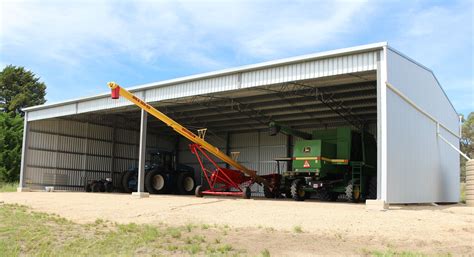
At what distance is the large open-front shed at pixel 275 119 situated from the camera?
1585 cm

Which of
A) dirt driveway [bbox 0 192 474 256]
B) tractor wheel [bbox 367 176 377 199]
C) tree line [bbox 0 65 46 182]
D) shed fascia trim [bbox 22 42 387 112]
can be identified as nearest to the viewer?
dirt driveway [bbox 0 192 474 256]

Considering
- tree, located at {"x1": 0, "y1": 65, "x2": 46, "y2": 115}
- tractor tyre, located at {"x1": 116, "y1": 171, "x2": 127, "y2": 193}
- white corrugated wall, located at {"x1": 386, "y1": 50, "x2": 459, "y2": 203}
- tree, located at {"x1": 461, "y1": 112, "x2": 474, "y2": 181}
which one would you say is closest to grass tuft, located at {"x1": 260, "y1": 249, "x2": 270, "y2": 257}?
white corrugated wall, located at {"x1": 386, "y1": 50, "x2": 459, "y2": 203}

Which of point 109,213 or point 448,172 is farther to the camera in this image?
point 448,172

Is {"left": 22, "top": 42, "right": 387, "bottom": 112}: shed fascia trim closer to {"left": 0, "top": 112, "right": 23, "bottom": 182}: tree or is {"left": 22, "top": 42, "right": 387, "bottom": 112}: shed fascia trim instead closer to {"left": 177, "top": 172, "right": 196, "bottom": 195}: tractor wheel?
{"left": 177, "top": 172, "right": 196, "bottom": 195}: tractor wheel

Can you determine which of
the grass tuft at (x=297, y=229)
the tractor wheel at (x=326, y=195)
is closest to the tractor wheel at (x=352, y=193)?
the tractor wheel at (x=326, y=195)

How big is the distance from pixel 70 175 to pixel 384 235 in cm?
2401

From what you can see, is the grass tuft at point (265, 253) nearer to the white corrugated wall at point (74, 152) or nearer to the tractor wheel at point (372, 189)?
the tractor wheel at point (372, 189)

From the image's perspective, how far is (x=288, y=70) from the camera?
57.1 ft

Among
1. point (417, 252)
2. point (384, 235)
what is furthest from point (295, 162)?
point (417, 252)

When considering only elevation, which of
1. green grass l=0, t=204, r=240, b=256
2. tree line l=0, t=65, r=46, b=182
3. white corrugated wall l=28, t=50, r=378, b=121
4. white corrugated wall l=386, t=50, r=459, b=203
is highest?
tree line l=0, t=65, r=46, b=182

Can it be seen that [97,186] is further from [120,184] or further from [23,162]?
[23,162]

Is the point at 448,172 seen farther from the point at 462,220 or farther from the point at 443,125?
the point at 462,220

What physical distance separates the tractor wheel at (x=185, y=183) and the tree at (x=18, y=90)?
28.2m

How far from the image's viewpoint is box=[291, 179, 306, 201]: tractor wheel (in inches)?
770
